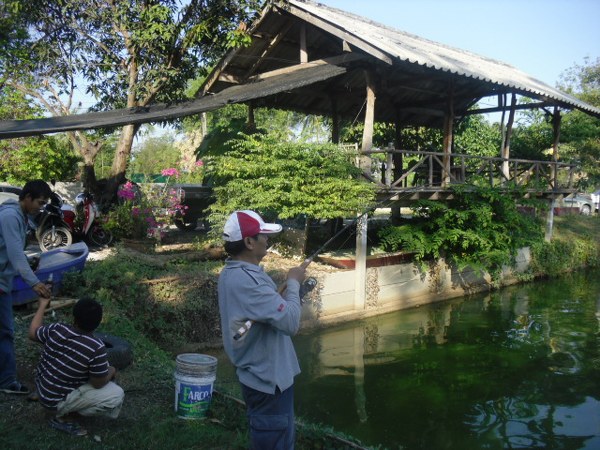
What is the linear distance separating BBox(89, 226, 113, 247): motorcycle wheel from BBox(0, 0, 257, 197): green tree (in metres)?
1.58

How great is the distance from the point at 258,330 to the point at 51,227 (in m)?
8.07

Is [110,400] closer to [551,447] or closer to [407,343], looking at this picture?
[551,447]

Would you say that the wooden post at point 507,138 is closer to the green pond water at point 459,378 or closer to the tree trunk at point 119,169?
the green pond water at point 459,378

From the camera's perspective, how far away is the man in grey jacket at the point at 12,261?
404 cm

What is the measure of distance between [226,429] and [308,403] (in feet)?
8.11

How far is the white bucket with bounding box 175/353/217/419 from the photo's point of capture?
4.34 meters

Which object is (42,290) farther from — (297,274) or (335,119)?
(335,119)

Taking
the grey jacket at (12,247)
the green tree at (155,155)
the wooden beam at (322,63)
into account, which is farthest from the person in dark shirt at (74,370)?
the green tree at (155,155)

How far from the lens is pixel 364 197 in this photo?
10023 millimetres

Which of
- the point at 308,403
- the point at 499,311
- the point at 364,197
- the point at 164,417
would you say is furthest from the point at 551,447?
the point at 499,311

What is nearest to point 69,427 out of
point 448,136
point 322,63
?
point 322,63

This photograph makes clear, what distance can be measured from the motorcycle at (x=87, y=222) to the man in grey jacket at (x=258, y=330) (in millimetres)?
8388

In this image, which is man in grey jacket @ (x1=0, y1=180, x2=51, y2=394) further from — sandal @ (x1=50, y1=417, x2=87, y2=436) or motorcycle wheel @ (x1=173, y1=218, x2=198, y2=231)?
motorcycle wheel @ (x1=173, y1=218, x2=198, y2=231)

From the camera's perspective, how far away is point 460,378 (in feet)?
25.2
